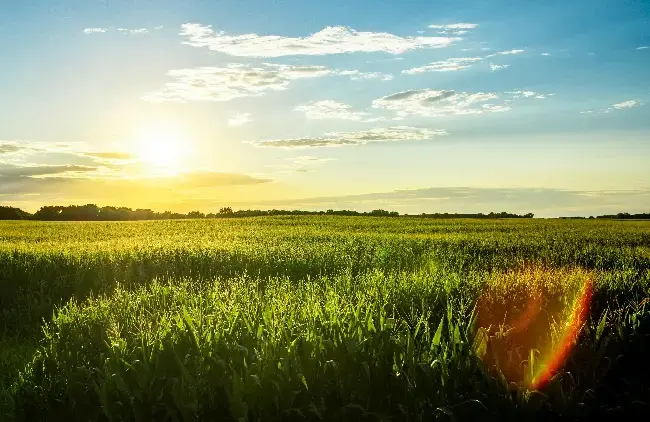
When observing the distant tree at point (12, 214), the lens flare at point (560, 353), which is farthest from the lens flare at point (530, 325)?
the distant tree at point (12, 214)

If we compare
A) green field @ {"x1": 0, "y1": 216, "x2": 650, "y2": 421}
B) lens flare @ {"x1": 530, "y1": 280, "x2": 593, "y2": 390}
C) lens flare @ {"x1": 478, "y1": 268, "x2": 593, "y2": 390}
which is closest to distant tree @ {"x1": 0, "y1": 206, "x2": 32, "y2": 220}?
green field @ {"x1": 0, "y1": 216, "x2": 650, "y2": 421}

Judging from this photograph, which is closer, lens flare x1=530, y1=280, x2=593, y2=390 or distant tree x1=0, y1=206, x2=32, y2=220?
lens flare x1=530, y1=280, x2=593, y2=390

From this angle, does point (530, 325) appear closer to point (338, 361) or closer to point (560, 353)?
point (560, 353)

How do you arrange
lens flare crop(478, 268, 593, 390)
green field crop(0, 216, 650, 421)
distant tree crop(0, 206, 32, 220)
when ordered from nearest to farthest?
green field crop(0, 216, 650, 421), lens flare crop(478, 268, 593, 390), distant tree crop(0, 206, 32, 220)

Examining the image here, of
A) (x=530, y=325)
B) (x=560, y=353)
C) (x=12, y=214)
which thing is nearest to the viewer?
(x=560, y=353)

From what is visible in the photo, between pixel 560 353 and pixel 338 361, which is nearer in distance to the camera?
pixel 338 361

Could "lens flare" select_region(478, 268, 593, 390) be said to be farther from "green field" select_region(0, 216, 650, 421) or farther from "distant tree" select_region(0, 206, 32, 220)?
"distant tree" select_region(0, 206, 32, 220)

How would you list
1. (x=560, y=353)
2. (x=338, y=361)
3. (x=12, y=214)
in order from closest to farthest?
(x=338, y=361) < (x=560, y=353) < (x=12, y=214)

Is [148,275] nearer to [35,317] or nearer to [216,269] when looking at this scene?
[216,269]

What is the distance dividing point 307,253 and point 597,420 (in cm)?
1310

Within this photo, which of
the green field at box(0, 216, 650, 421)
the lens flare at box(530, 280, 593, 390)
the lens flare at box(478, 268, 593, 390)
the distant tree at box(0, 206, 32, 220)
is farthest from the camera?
the distant tree at box(0, 206, 32, 220)

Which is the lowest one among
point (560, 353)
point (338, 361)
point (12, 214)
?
point (560, 353)

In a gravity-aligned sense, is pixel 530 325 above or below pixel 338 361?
below

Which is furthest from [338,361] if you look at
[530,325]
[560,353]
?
[530,325]
